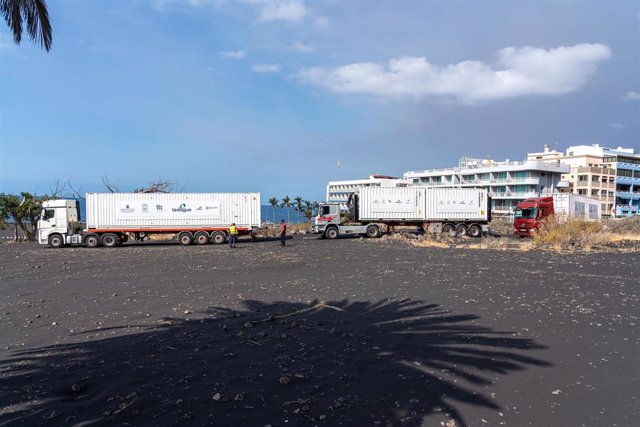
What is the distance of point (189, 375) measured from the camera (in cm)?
504

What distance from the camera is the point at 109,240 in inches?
1103

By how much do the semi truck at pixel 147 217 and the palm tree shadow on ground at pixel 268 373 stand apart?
21.9 meters

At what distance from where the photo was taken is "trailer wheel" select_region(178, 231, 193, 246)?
1122 inches

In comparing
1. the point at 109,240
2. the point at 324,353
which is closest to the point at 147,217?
the point at 109,240

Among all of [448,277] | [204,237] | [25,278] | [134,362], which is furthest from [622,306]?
[204,237]

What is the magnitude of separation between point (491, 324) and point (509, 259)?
1148cm

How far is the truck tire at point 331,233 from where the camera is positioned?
→ 32219 mm

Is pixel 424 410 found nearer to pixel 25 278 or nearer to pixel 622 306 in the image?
pixel 622 306

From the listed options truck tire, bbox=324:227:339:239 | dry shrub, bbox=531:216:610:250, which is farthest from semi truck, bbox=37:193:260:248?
dry shrub, bbox=531:216:610:250

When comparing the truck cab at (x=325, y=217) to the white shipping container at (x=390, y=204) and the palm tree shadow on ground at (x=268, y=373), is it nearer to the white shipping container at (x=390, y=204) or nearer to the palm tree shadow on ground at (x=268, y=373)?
the white shipping container at (x=390, y=204)

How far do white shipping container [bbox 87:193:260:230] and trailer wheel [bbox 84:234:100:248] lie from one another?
0.60 m

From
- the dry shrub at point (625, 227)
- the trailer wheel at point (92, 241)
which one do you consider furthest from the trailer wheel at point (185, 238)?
the dry shrub at point (625, 227)

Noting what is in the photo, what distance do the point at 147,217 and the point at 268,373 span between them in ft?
84.9

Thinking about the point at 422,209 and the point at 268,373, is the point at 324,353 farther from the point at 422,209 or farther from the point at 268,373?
the point at 422,209
